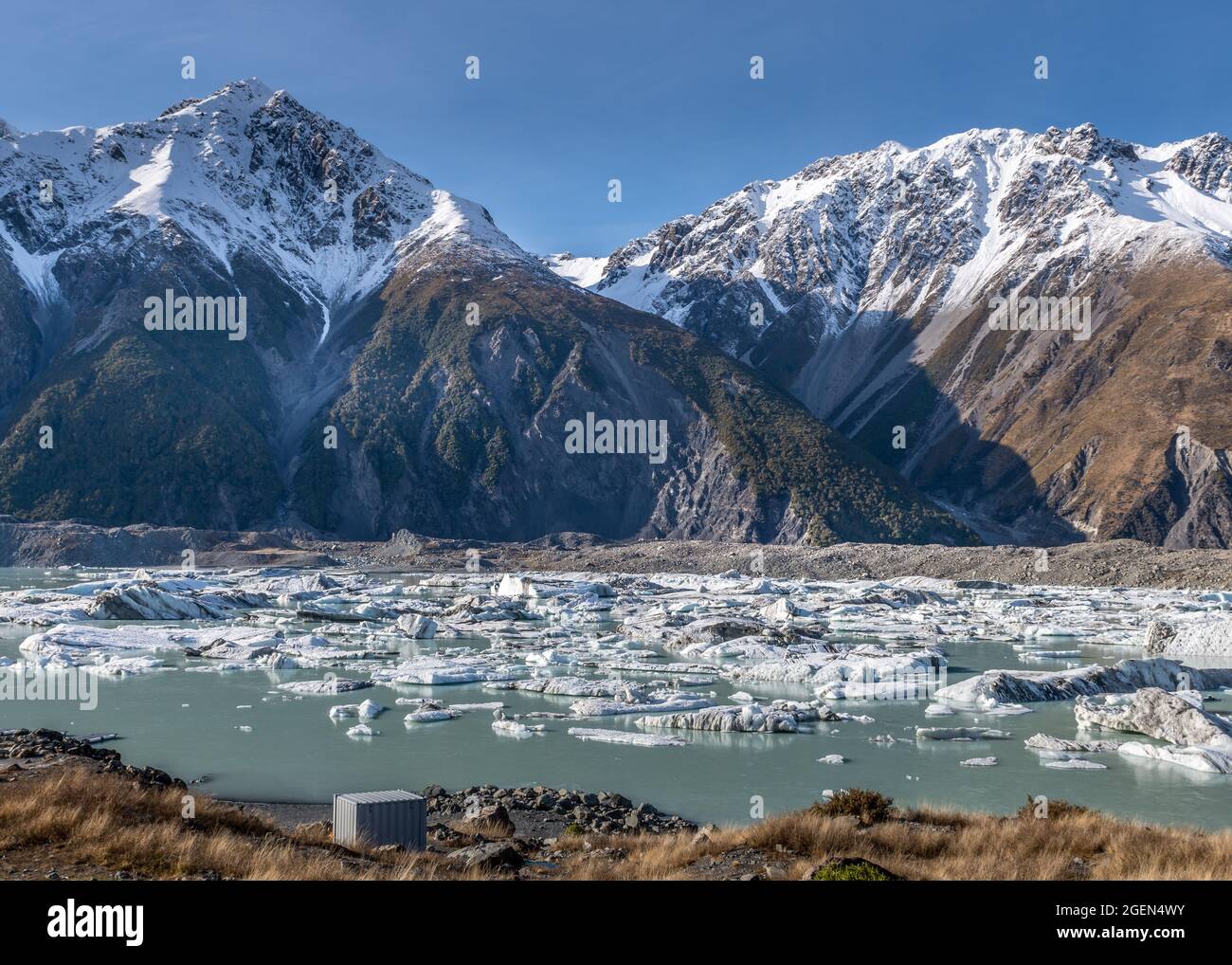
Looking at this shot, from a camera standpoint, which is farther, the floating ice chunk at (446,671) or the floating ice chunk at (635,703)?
the floating ice chunk at (446,671)

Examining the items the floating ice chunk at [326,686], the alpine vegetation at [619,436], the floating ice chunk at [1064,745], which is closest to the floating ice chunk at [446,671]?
the floating ice chunk at [326,686]

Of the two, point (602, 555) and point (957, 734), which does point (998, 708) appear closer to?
point (957, 734)

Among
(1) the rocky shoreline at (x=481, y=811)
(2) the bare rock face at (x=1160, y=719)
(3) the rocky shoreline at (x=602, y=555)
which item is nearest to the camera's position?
(1) the rocky shoreline at (x=481, y=811)

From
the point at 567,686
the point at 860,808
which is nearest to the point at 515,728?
the point at 567,686

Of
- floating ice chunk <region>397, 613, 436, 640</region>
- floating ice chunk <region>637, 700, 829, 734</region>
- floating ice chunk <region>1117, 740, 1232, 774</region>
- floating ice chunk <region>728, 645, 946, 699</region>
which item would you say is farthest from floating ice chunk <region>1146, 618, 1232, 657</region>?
floating ice chunk <region>397, 613, 436, 640</region>

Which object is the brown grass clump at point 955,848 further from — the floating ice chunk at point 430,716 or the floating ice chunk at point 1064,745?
the floating ice chunk at point 430,716

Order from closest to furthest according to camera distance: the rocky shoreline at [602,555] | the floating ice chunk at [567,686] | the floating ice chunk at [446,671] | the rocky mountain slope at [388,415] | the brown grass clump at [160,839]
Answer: the brown grass clump at [160,839], the floating ice chunk at [567,686], the floating ice chunk at [446,671], the rocky shoreline at [602,555], the rocky mountain slope at [388,415]
